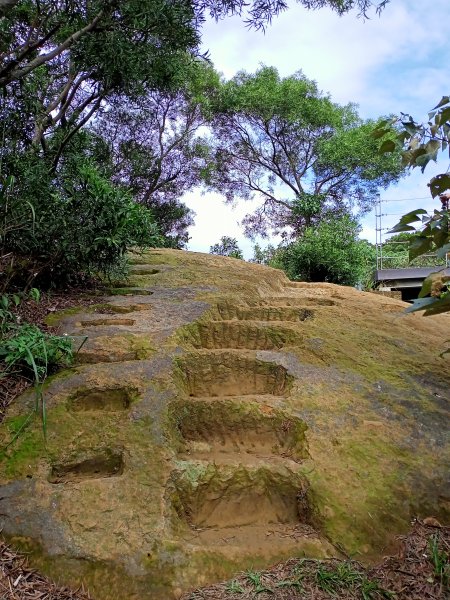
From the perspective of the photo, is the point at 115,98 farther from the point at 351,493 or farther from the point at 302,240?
the point at 351,493

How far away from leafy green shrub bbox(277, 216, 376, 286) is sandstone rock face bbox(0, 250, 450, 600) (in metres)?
7.51

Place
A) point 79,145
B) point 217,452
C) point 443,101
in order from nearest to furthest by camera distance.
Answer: point 443,101
point 217,452
point 79,145

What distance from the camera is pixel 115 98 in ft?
27.1

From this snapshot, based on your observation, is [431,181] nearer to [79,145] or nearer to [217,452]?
[217,452]

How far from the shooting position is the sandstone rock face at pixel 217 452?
2.18 m

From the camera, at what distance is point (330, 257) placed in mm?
11523

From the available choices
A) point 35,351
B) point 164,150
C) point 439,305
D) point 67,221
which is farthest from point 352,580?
point 164,150

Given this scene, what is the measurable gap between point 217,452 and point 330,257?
922cm

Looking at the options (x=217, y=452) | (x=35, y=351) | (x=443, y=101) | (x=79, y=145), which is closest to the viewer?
(x=443, y=101)

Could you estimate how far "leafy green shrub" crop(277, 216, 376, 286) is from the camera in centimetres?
1154

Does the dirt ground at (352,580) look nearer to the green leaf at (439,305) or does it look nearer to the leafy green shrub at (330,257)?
the green leaf at (439,305)

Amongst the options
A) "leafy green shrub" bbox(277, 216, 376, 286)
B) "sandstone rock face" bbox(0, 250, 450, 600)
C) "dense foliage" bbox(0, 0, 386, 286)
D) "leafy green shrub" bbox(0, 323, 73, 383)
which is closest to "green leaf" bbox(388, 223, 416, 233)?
"sandstone rock face" bbox(0, 250, 450, 600)

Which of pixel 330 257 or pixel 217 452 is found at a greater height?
pixel 330 257

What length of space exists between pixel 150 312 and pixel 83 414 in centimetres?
165
